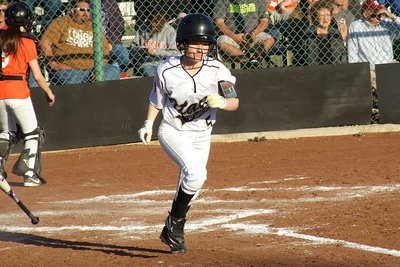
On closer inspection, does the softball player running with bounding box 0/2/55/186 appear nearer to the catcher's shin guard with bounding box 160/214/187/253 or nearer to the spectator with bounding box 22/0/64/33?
the spectator with bounding box 22/0/64/33

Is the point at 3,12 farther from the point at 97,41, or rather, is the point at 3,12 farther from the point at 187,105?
the point at 187,105

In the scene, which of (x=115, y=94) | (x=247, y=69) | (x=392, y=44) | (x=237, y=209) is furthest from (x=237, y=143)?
(x=237, y=209)

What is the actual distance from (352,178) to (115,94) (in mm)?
3979

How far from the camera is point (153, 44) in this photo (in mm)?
11250

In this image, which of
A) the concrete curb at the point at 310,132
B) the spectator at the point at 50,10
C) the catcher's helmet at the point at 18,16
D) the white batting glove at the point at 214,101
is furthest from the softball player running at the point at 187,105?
the spectator at the point at 50,10

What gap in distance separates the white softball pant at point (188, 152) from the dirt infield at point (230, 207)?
515 mm

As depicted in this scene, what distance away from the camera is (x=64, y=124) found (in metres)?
10.9

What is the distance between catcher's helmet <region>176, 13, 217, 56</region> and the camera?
5477 millimetres

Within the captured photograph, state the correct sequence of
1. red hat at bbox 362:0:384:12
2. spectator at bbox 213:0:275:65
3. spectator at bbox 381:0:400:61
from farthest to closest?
spectator at bbox 381:0:400:61 < red hat at bbox 362:0:384:12 < spectator at bbox 213:0:275:65

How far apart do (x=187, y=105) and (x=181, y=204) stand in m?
0.70

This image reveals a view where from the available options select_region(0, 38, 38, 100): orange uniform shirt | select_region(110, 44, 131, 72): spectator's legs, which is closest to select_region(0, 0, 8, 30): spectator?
select_region(110, 44, 131, 72): spectator's legs

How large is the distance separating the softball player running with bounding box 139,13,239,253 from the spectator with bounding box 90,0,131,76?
5.69 metres

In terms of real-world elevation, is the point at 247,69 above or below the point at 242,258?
below

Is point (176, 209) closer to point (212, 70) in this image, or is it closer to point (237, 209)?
point (212, 70)
